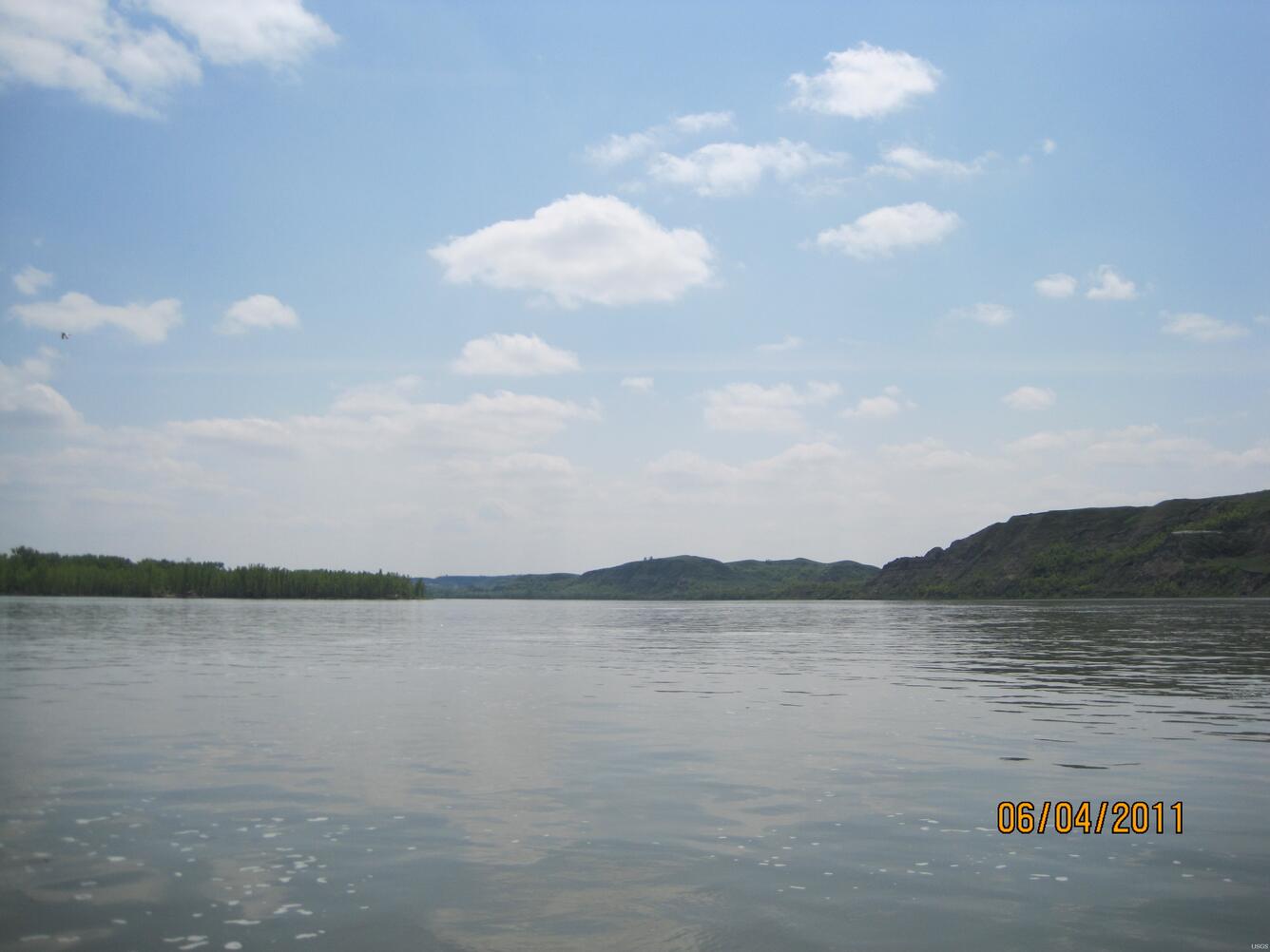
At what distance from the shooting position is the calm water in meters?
12.5

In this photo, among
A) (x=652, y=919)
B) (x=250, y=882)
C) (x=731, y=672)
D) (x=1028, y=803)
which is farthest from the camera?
(x=731, y=672)

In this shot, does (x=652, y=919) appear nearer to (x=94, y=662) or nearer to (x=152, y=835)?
(x=152, y=835)

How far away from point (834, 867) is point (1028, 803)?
20.9ft

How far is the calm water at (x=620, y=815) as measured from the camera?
41.1 feet

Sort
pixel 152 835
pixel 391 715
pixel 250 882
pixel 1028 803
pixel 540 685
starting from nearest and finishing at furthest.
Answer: pixel 250 882 → pixel 152 835 → pixel 1028 803 → pixel 391 715 → pixel 540 685

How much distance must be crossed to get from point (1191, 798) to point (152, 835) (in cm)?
2000

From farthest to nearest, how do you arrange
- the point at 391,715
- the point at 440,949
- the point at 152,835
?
1. the point at 391,715
2. the point at 152,835
3. the point at 440,949

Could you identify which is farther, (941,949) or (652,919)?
(652,919)

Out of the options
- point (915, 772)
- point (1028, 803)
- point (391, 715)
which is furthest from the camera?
point (391, 715)

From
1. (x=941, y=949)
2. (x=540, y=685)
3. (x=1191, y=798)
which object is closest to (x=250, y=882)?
(x=941, y=949)

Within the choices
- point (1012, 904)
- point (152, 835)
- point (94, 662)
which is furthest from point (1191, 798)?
point (94, 662)

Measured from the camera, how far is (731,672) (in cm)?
5169

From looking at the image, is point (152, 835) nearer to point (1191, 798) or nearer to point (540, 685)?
point (1191, 798)

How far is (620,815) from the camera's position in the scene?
18.5 meters
